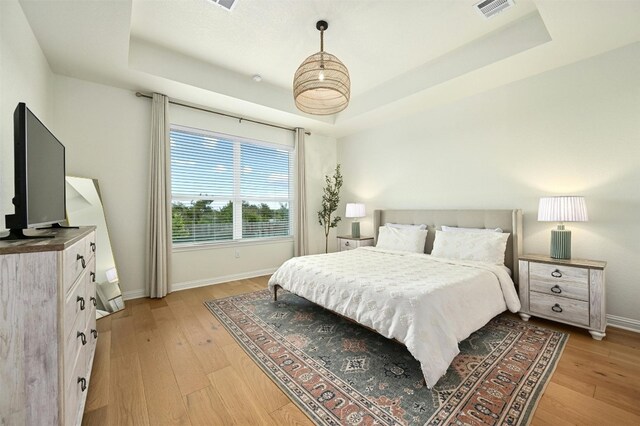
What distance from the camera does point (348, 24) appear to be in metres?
2.62

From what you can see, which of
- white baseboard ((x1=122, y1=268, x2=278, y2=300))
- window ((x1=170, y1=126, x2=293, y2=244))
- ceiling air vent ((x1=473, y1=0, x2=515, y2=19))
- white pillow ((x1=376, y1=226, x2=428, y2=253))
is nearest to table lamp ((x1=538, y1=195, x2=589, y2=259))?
white pillow ((x1=376, y1=226, x2=428, y2=253))

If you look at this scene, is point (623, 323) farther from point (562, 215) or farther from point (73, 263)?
point (73, 263)

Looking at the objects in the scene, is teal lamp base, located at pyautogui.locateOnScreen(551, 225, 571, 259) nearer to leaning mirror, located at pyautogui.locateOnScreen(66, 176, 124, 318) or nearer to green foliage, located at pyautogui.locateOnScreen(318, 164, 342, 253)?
green foliage, located at pyautogui.locateOnScreen(318, 164, 342, 253)

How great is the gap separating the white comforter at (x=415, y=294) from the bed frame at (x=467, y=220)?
0.45m

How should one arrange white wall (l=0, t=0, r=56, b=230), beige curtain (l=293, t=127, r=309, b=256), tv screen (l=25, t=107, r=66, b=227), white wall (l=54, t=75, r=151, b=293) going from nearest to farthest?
tv screen (l=25, t=107, r=66, b=227)
white wall (l=0, t=0, r=56, b=230)
white wall (l=54, t=75, r=151, b=293)
beige curtain (l=293, t=127, r=309, b=256)

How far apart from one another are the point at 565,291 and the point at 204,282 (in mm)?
4277

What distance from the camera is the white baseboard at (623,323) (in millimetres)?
2455

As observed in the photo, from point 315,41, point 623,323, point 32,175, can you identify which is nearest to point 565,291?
point 623,323

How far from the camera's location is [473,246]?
3051 mm

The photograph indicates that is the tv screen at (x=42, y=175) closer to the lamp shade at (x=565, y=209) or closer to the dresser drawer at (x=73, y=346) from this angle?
the dresser drawer at (x=73, y=346)

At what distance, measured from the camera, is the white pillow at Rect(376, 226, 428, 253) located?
371cm

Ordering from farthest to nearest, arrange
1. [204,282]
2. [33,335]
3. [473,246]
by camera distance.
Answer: [204,282] < [473,246] < [33,335]

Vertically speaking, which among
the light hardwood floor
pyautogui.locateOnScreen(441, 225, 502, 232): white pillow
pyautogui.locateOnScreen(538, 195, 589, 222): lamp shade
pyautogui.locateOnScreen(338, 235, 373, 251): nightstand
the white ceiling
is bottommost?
the light hardwood floor

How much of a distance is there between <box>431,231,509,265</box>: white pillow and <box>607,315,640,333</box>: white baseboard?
A: 1010 mm
